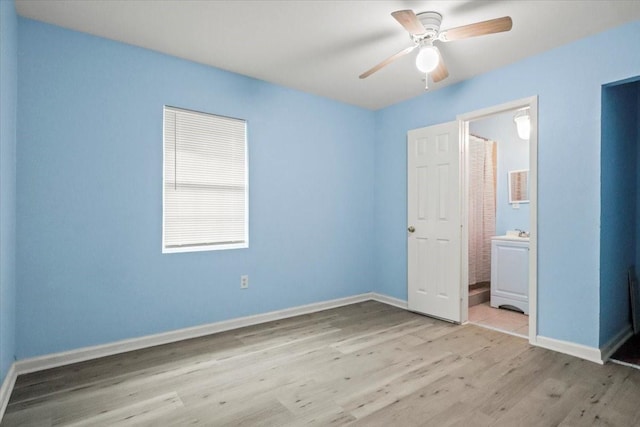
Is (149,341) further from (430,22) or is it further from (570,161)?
(570,161)

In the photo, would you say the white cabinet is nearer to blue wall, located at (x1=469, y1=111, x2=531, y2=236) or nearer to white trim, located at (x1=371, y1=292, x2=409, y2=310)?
blue wall, located at (x1=469, y1=111, x2=531, y2=236)

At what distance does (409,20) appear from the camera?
6.56 feet

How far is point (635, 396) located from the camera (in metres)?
2.09

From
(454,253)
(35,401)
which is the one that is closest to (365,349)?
(454,253)

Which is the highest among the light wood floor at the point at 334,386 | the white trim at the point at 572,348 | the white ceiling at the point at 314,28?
the white ceiling at the point at 314,28

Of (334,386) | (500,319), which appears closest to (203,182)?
(334,386)

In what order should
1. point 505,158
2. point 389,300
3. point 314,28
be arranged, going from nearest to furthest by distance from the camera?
point 314,28
point 389,300
point 505,158

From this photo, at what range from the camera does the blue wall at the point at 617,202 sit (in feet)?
8.70

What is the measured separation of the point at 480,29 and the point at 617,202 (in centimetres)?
204

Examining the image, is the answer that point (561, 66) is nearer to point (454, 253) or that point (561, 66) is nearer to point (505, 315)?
point (454, 253)

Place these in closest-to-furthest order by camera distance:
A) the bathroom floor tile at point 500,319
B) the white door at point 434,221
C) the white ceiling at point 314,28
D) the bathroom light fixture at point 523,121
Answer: the white ceiling at point 314,28 < the bathroom floor tile at point 500,319 < the white door at point 434,221 < the bathroom light fixture at point 523,121

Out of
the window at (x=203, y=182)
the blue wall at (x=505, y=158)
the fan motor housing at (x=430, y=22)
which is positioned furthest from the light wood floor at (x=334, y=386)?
the fan motor housing at (x=430, y=22)

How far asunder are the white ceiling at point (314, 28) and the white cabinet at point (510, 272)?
80.5 inches

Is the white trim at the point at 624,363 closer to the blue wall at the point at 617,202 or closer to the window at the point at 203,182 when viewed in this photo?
the blue wall at the point at 617,202
